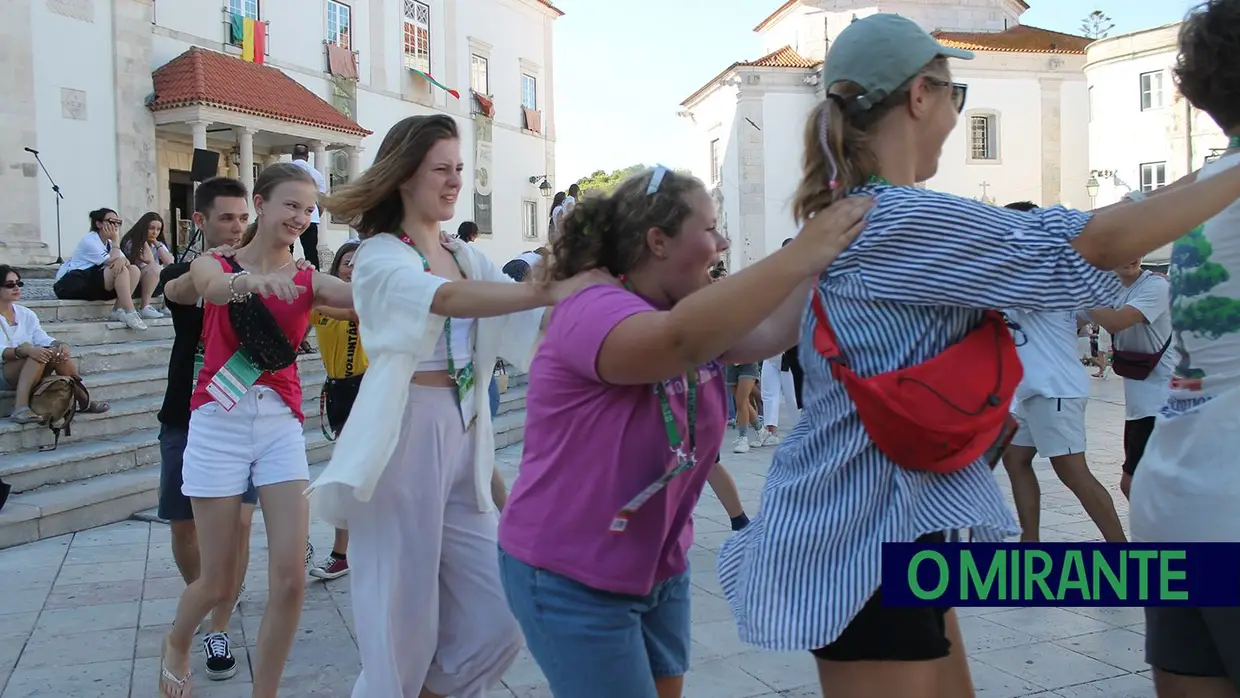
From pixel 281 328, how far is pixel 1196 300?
2978 mm

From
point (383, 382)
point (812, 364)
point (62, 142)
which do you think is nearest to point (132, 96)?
point (62, 142)

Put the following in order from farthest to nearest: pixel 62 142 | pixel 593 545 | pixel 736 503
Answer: pixel 62 142 < pixel 736 503 < pixel 593 545

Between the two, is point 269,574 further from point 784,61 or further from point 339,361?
point 784,61

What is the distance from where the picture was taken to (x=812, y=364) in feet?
5.63

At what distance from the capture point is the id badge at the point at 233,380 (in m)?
3.56

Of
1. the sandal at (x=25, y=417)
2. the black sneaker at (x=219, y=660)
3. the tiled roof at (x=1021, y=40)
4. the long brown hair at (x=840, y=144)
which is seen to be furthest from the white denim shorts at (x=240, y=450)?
the tiled roof at (x=1021, y=40)

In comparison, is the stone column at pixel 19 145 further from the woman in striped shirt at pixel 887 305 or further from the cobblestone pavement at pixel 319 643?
the woman in striped shirt at pixel 887 305

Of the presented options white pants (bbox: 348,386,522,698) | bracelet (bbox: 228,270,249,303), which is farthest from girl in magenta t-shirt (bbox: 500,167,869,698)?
bracelet (bbox: 228,270,249,303)

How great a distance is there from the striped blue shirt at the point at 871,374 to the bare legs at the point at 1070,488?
3.29 metres

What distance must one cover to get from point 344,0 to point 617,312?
→ 28.8m

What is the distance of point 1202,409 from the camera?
1820 mm

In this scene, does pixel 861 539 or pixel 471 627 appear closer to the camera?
pixel 861 539

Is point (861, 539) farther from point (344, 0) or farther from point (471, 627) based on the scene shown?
point (344, 0)

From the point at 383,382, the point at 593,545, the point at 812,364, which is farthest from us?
the point at 383,382
